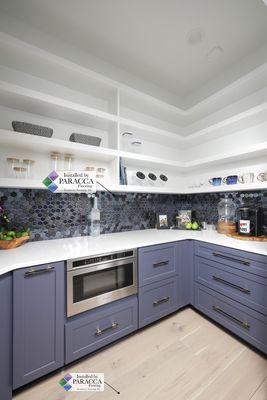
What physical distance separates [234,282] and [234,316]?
0.28 metres

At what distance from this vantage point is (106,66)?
1973mm

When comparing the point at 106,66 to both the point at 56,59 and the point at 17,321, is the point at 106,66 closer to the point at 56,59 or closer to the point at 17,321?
the point at 56,59

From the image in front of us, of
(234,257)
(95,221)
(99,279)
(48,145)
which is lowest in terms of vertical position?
(99,279)

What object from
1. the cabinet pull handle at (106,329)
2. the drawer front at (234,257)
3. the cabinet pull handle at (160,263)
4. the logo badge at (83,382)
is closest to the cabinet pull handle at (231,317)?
the drawer front at (234,257)

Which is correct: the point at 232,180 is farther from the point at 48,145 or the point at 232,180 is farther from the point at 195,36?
the point at 48,145

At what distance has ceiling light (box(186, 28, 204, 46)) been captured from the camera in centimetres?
159

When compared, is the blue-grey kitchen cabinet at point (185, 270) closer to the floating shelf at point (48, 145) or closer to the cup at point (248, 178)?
the cup at point (248, 178)

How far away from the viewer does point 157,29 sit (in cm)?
158

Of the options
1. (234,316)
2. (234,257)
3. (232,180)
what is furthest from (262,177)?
(234,316)

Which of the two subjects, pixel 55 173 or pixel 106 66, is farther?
pixel 106 66

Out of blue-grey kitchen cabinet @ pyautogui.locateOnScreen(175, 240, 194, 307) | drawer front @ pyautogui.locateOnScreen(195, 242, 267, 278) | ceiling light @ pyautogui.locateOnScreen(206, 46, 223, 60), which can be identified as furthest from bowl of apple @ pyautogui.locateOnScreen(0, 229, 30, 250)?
ceiling light @ pyautogui.locateOnScreen(206, 46, 223, 60)

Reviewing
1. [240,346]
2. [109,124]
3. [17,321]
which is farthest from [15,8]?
[240,346]

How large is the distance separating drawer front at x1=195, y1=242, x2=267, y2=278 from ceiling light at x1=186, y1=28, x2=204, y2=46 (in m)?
1.94

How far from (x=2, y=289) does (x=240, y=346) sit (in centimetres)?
179
